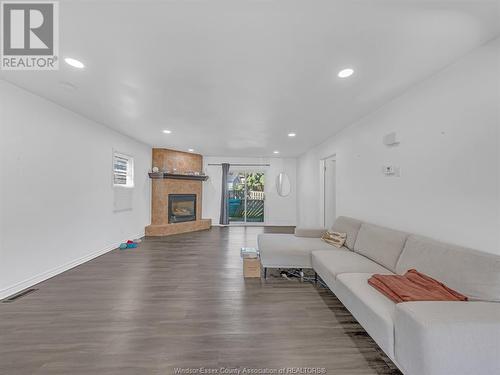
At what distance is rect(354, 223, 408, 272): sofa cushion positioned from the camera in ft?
7.43

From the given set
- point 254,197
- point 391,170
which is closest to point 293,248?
point 391,170

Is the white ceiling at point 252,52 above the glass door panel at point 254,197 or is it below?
above

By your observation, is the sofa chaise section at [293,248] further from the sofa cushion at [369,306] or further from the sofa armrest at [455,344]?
the sofa armrest at [455,344]

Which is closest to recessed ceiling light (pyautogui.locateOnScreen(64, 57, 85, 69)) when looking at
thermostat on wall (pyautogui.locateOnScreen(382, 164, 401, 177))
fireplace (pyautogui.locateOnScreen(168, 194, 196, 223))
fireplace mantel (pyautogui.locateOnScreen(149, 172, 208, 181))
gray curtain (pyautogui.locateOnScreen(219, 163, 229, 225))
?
thermostat on wall (pyautogui.locateOnScreen(382, 164, 401, 177))

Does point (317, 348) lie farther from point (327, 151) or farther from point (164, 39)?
point (327, 151)

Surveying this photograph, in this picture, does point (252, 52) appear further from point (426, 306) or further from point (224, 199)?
point (224, 199)

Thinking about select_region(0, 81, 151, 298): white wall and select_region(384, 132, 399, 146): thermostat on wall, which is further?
select_region(384, 132, 399, 146): thermostat on wall

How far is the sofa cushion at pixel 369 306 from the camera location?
1.41 metres

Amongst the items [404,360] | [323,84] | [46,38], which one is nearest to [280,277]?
[404,360]

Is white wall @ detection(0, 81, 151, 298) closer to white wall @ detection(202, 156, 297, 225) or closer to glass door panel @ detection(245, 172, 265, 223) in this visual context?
white wall @ detection(202, 156, 297, 225)

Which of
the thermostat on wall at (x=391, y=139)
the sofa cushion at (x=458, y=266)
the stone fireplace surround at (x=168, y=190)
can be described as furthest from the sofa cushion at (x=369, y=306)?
the stone fireplace surround at (x=168, y=190)

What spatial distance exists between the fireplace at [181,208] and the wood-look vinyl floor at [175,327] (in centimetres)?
312

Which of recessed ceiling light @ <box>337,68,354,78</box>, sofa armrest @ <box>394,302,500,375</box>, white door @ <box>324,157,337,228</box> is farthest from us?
white door @ <box>324,157,337,228</box>

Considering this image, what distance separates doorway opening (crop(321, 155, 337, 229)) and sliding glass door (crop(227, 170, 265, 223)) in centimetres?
276
